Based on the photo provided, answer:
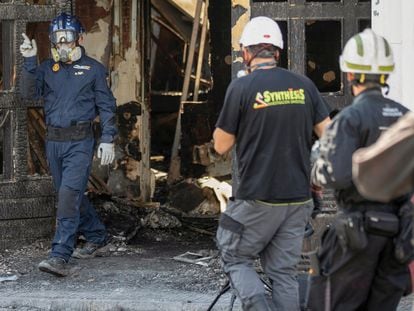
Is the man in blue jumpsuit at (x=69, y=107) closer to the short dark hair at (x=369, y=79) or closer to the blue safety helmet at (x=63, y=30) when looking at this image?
the blue safety helmet at (x=63, y=30)

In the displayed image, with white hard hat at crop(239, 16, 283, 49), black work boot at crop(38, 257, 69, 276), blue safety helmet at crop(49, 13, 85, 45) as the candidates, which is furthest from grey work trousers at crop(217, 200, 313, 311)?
blue safety helmet at crop(49, 13, 85, 45)

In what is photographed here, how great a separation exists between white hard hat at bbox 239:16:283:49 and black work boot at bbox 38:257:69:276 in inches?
102

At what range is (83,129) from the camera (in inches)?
304

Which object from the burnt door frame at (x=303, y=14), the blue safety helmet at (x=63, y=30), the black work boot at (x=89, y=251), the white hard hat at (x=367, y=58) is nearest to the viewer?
the white hard hat at (x=367, y=58)

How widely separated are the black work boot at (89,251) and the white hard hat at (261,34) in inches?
121

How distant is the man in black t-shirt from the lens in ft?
18.3

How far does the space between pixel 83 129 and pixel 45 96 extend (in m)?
0.45

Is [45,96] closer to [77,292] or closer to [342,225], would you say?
[77,292]

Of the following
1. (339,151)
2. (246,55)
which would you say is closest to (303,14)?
(246,55)

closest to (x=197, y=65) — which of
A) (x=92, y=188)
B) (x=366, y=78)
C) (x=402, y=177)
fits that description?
(x=92, y=188)

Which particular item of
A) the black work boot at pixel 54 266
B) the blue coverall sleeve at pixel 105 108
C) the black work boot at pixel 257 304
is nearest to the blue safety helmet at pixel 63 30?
the blue coverall sleeve at pixel 105 108

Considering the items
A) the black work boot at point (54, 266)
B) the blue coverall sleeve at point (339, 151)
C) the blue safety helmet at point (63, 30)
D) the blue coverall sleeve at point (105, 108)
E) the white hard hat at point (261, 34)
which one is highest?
the blue safety helmet at point (63, 30)

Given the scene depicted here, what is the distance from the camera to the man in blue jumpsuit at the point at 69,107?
300 inches

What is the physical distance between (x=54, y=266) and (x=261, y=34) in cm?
273
